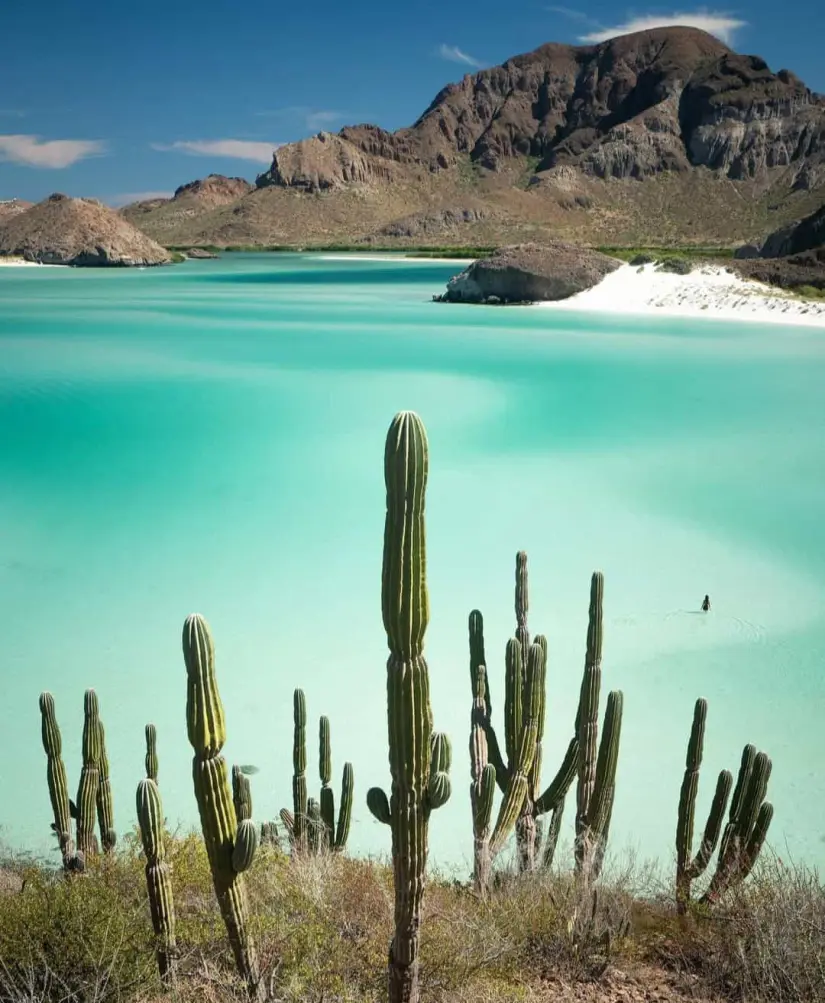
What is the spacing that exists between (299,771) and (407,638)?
245 centimetres

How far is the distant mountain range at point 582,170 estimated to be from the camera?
116m

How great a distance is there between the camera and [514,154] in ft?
583

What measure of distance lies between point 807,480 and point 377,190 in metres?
153

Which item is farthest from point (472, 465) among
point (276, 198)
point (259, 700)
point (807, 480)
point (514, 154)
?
point (514, 154)

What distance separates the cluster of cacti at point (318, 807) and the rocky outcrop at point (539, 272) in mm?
33560

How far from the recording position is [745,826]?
4164 millimetres

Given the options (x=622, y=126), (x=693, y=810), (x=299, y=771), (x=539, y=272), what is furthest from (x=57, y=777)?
(x=622, y=126)

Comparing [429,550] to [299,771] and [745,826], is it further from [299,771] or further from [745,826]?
[745,826]

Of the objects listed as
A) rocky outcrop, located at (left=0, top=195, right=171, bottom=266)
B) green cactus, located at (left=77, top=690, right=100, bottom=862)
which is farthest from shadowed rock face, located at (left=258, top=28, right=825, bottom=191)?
green cactus, located at (left=77, top=690, right=100, bottom=862)

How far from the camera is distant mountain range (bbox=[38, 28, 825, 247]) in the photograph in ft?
382

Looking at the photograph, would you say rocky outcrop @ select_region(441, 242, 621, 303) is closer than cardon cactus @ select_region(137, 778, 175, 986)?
No

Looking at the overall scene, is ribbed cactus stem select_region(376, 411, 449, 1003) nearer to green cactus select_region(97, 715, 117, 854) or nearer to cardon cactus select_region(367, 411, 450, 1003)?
cardon cactus select_region(367, 411, 450, 1003)

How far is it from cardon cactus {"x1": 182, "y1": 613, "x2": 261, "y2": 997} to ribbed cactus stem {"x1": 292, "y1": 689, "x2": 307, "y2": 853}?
1376mm

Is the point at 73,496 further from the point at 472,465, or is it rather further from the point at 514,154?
the point at 514,154
